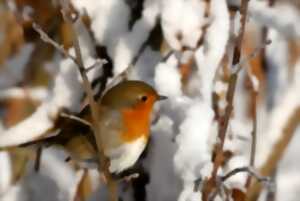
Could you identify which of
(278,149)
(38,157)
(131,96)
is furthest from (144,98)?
(278,149)

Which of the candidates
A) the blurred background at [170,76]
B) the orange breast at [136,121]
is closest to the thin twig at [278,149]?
the blurred background at [170,76]

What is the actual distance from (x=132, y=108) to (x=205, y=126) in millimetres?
279

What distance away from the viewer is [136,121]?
1.71m

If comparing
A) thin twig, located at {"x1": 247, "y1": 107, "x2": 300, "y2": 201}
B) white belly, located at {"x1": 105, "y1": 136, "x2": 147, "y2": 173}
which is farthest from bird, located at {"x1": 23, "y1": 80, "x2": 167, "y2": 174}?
thin twig, located at {"x1": 247, "y1": 107, "x2": 300, "y2": 201}

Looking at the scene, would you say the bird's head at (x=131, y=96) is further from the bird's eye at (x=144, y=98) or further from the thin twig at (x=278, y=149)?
the thin twig at (x=278, y=149)

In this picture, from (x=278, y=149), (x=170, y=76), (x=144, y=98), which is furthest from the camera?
(x=278, y=149)

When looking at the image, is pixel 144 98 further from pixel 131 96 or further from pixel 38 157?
pixel 38 157

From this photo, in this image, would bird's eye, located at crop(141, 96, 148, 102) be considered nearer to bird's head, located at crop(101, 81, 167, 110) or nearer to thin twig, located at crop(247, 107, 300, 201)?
bird's head, located at crop(101, 81, 167, 110)

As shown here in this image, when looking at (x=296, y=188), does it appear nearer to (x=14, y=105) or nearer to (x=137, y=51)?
(x=14, y=105)

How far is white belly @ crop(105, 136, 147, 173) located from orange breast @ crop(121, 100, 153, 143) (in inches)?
0.9

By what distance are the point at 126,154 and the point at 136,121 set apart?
10 cm

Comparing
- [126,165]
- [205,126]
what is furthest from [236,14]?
[126,165]

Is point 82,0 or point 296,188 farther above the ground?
point 82,0

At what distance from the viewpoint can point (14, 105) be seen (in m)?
2.76
